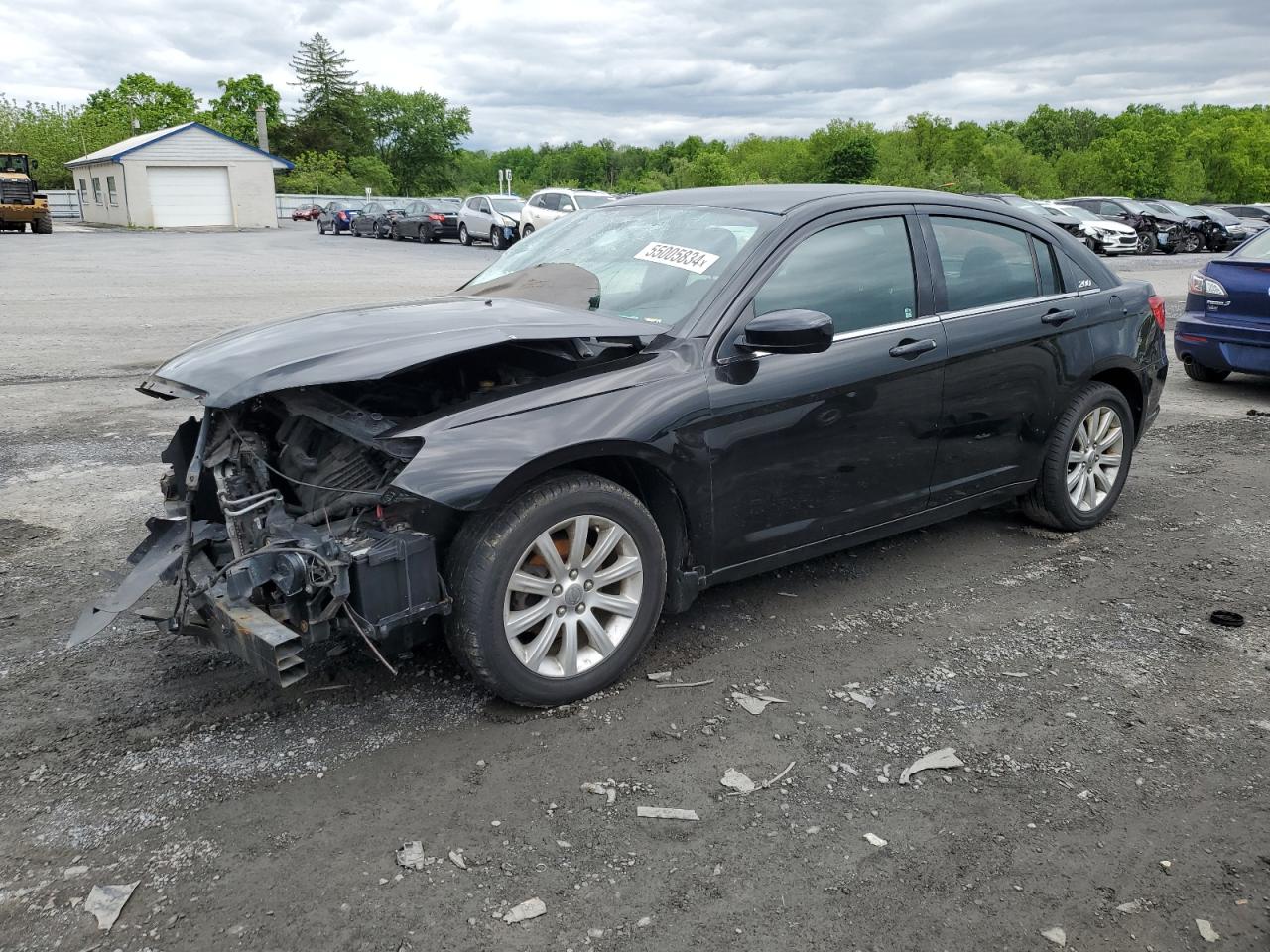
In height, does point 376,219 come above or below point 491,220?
above

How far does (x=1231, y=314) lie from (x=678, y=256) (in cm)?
693

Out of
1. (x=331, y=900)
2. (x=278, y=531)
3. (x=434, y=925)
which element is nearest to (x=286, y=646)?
(x=278, y=531)

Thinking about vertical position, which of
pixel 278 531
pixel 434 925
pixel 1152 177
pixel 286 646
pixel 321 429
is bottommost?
pixel 434 925

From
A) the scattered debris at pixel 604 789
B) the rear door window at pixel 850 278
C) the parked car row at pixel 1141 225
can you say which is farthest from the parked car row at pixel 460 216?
the scattered debris at pixel 604 789

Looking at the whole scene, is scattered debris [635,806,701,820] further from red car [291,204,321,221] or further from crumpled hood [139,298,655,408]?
red car [291,204,321,221]

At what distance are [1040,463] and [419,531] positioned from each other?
3.31m

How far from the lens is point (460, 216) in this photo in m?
33.4

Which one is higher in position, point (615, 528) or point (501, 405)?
point (501, 405)

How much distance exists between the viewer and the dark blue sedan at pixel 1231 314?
28.6 feet

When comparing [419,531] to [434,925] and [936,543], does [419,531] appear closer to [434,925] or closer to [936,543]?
[434,925]

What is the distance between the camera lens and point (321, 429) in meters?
3.77

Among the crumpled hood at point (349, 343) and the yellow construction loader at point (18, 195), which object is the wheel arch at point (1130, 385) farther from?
the yellow construction loader at point (18, 195)

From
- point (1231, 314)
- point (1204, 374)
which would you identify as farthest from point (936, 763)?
point (1204, 374)

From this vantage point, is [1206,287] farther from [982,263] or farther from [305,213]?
[305,213]
